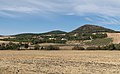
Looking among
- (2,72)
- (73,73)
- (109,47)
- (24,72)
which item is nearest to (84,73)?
(73,73)

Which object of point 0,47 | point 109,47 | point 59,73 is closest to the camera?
point 59,73

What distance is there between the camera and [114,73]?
24859 mm

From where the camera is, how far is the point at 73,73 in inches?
977

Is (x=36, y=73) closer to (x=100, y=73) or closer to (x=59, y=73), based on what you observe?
(x=59, y=73)

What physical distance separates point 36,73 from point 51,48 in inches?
3059

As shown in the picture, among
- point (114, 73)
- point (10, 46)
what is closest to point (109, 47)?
point (10, 46)

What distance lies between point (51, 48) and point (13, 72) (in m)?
77.1

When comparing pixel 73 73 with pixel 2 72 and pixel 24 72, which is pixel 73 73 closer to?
pixel 24 72

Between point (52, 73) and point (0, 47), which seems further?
point (0, 47)

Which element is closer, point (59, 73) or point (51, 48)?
point (59, 73)

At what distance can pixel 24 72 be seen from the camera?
25.0 metres

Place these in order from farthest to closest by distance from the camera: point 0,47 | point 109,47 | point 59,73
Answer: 1. point 0,47
2. point 109,47
3. point 59,73

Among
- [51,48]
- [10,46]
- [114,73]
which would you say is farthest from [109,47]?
[114,73]

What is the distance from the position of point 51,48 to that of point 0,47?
61.8ft
